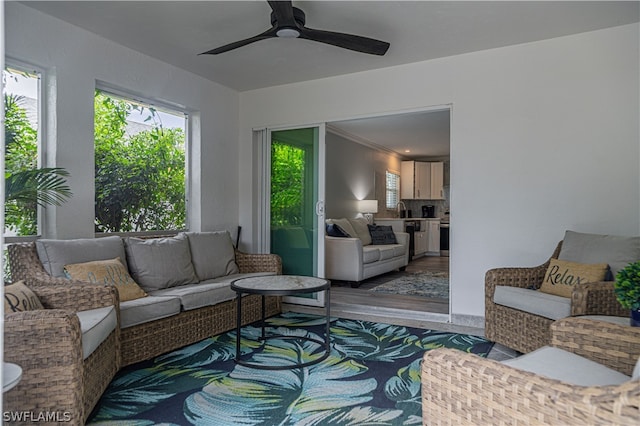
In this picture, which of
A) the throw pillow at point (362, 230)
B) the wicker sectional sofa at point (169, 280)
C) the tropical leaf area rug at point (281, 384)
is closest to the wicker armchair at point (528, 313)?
the tropical leaf area rug at point (281, 384)

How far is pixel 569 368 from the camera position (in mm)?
1582

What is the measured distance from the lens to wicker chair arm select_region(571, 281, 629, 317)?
266 cm

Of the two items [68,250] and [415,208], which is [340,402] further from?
[415,208]

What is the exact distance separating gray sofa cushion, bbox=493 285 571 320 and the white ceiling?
6.93ft

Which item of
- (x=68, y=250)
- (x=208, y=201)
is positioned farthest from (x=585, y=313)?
(x=208, y=201)

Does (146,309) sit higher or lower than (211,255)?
lower

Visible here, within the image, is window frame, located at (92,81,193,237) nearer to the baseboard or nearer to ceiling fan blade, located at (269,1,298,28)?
ceiling fan blade, located at (269,1,298,28)

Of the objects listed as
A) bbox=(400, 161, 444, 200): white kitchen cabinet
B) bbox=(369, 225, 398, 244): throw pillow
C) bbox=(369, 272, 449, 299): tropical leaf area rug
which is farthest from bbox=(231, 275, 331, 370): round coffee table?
bbox=(400, 161, 444, 200): white kitchen cabinet

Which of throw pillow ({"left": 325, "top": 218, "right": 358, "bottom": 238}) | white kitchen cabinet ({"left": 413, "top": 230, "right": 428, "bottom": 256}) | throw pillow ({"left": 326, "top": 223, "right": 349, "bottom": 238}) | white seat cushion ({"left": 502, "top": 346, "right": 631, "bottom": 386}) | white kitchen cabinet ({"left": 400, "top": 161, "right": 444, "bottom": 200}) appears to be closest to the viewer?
white seat cushion ({"left": 502, "top": 346, "right": 631, "bottom": 386})

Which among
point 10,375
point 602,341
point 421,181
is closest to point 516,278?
point 602,341

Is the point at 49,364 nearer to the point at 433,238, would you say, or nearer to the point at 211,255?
the point at 211,255

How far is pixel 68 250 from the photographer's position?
119 inches

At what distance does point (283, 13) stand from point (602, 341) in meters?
2.41

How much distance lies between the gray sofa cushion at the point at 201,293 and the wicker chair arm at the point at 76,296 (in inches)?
27.4
